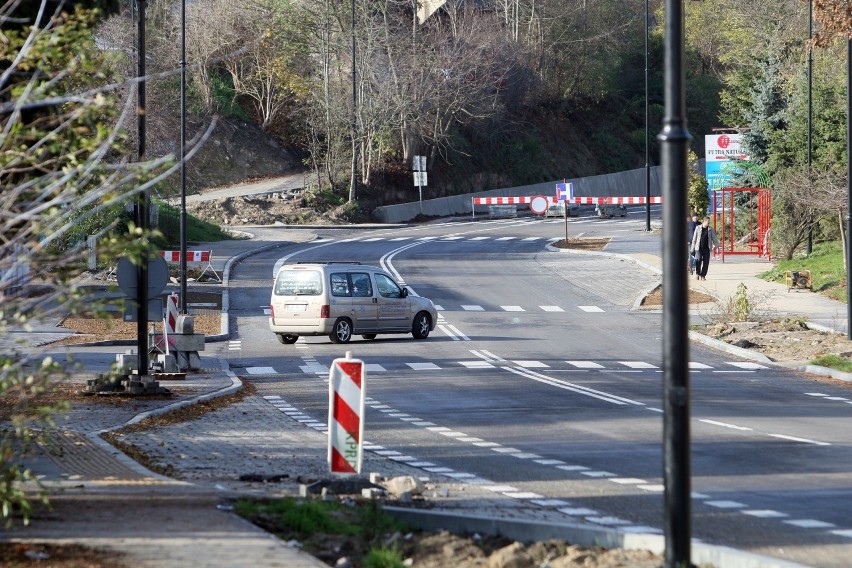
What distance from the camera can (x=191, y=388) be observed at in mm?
19781

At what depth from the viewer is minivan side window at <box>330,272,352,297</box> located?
27.4m

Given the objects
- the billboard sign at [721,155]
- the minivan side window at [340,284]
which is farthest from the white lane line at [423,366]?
the billboard sign at [721,155]

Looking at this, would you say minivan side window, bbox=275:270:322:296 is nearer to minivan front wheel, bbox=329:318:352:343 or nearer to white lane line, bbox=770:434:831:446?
minivan front wheel, bbox=329:318:352:343

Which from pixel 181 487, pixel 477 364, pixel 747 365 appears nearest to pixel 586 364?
pixel 477 364

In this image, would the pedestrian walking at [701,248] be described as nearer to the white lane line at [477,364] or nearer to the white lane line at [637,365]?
the white lane line at [637,365]

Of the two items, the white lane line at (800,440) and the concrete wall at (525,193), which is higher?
the concrete wall at (525,193)

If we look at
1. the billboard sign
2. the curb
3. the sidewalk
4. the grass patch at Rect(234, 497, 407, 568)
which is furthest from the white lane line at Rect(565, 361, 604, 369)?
the billboard sign

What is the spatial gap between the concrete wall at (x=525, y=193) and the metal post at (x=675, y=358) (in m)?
62.1

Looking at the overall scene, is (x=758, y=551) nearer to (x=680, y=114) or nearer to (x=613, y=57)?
(x=680, y=114)

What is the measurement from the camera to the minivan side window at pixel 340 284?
27.4m

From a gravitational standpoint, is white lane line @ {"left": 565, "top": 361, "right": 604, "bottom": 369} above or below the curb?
below

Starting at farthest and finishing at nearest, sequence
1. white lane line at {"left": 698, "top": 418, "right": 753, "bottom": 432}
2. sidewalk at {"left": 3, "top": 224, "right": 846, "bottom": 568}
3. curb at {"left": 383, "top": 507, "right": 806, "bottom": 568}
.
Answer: white lane line at {"left": 698, "top": 418, "right": 753, "bottom": 432} → sidewalk at {"left": 3, "top": 224, "right": 846, "bottom": 568} → curb at {"left": 383, "top": 507, "right": 806, "bottom": 568}

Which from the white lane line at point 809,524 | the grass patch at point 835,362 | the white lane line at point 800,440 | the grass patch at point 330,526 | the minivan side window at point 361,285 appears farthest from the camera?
the minivan side window at point 361,285

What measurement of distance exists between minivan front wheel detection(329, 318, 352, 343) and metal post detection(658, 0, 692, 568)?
20399mm
